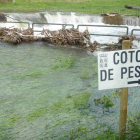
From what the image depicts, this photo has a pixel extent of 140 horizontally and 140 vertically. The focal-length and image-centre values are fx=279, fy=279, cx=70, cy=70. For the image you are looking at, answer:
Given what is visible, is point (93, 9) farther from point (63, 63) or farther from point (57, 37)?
point (63, 63)

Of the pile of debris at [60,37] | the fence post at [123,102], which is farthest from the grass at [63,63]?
the fence post at [123,102]

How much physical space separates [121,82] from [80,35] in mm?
9248

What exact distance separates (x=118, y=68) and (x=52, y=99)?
10.7ft

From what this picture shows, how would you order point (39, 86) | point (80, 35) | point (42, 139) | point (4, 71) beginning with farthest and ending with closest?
point (80, 35) < point (4, 71) < point (39, 86) < point (42, 139)

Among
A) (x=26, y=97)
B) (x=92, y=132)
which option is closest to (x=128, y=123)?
(x=92, y=132)

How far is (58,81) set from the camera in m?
8.48

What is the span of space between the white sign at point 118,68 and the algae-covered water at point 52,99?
1.45 m

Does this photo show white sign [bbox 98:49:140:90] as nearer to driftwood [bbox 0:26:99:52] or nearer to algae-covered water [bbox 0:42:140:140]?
algae-covered water [bbox 0:42:140:140]

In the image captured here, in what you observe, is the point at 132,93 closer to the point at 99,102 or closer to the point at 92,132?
the point at 99,102

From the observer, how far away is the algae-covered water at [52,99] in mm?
5469

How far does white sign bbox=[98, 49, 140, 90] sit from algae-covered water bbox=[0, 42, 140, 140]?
1454 mm

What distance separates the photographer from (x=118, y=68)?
407cm

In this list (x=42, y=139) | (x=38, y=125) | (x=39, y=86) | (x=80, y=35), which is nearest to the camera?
(x=42, y=139)

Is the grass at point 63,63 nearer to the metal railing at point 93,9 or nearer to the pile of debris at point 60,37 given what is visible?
the pile of debris at point 60,37
